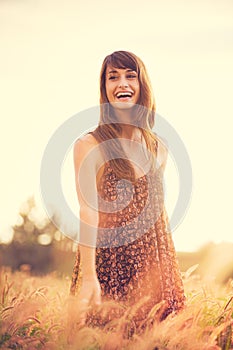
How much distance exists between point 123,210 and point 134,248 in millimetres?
224

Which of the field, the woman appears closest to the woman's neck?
the woman

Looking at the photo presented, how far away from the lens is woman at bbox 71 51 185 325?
3.37 metres

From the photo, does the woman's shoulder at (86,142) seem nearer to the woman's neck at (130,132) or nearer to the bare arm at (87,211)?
the bare arm at (87,211)

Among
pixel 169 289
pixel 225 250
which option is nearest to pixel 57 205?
pixel 169 289

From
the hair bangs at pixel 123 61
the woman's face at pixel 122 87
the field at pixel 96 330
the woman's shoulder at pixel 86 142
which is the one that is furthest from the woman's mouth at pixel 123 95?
the field at pixel 96 330

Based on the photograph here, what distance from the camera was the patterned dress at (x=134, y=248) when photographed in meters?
3.42

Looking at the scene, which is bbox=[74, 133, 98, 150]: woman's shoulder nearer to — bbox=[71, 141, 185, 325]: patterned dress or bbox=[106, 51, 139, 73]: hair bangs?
bbox=[71, 141, 185, 325]: patterned dress

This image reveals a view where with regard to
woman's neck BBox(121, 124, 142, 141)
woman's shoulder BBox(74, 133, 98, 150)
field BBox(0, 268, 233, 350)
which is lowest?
field BBox(0, 268, 233, 350)

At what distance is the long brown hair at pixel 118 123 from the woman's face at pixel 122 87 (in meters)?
0.03

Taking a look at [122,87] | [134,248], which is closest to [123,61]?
[122,87]

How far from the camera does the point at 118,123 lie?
3584 mm

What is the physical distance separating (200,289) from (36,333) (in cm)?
121

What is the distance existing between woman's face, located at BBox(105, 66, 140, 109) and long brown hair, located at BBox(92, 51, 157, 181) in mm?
26

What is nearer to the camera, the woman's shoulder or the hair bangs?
the woman's shoulder
